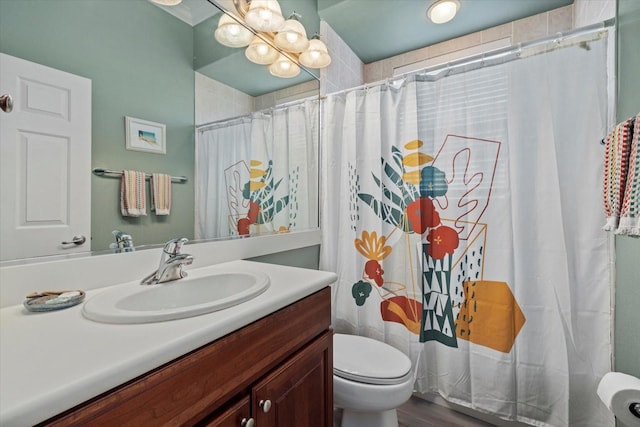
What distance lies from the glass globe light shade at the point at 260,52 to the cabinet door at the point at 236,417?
1.44 metres

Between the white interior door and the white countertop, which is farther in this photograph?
the white interior door

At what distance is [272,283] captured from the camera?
0.87 metres

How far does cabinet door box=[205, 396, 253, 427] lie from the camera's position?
1.89 feet

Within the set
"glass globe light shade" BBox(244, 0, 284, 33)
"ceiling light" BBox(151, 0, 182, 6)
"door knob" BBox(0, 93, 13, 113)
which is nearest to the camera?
"door knob" BBox(0, 93, 13, 113)

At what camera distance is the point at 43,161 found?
2.44 feet

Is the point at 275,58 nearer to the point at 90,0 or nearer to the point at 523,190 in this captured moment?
the point at 90,0

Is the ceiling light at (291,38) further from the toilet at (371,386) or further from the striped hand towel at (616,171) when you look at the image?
the toilet at (371,386)

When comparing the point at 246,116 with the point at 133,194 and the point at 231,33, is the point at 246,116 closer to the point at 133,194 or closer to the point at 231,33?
the point at 231,33

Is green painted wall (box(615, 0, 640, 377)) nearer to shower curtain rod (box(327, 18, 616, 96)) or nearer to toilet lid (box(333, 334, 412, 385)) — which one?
shower curtain rod (box(327, 18, 616, 96))

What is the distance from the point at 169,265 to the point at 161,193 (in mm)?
289

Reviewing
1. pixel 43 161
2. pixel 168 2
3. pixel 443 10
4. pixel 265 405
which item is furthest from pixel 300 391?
pixel 443 10

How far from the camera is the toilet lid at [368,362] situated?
1179mm

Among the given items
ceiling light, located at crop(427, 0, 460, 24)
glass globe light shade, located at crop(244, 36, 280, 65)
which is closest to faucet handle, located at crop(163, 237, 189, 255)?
glass globe light shade, located at crop(244, 36, 280, 65)

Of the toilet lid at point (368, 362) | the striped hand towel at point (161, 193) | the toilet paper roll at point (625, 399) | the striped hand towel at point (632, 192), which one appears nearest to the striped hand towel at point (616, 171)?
the striped hand towel at point (632, 192)
